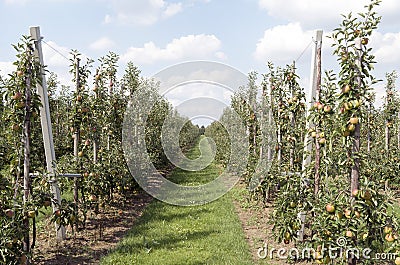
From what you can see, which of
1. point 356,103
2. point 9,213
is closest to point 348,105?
point 356,103

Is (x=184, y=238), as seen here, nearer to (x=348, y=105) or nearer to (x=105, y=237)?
(x=105, y=237)

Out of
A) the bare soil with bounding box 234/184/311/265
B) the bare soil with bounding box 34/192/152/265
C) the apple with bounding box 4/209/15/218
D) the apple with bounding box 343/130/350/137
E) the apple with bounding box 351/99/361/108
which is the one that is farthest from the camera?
the bare soil with bounding box 234/184/311/265

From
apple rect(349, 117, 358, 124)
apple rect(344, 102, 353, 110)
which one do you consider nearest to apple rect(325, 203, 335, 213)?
apple rect(349, 117, 358, 124)

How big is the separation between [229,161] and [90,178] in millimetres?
9369

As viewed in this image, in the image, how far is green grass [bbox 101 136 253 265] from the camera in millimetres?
5949

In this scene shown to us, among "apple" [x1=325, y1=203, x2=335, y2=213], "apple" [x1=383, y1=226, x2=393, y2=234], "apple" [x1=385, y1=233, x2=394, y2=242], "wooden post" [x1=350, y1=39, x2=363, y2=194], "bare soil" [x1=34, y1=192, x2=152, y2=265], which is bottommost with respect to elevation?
"bare soil" [x1=34, y1=192, x2=152, y2=265]

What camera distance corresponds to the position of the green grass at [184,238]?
5.95 meters

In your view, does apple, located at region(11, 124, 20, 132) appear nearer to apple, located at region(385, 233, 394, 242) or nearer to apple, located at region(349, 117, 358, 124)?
apple, located at region(349, 117, 358, 124)

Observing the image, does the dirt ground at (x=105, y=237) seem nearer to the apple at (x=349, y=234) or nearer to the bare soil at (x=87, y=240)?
the bare soil at (x=87, y=240)

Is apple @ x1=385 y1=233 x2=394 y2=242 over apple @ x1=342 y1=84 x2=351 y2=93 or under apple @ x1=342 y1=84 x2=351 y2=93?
under

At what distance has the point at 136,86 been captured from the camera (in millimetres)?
12594

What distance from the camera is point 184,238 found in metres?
7.15

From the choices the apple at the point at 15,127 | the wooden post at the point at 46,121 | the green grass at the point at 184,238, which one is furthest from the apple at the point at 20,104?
the green grass at the point at 184,238

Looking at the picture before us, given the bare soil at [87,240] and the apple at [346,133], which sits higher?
the apple at [346,133]
